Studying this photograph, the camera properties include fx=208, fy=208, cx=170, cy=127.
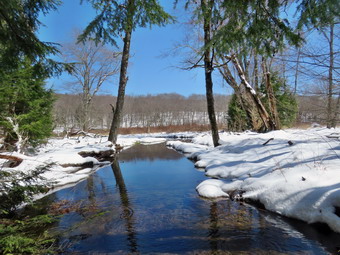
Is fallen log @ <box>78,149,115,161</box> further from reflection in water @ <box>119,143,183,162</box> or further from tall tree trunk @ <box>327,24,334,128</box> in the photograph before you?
tall tree trunk @ <box>327,24,334,128</box>

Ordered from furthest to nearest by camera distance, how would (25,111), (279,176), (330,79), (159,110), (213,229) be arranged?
1. (159,110)
2. (25,111)
3. (279,176)
4. (330,79)
5. (213,229)

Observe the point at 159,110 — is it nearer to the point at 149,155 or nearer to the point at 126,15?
the point at 149,155

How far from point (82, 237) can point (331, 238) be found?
10.7ft

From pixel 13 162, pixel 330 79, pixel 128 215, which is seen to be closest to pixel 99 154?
pixel 13 162

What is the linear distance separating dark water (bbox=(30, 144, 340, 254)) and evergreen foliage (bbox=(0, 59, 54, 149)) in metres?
5.10

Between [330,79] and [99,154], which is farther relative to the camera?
[99,154]

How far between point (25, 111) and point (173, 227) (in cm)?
880

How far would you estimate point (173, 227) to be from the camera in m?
3.17

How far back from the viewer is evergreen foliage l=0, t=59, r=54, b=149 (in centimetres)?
787

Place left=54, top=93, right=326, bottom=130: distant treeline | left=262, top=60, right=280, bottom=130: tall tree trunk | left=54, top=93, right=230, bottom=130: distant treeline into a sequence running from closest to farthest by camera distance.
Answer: left=262, top=60, right=280, bottom=130: tall tree trunk → left=54, top=93, right=326, bottom=130: distant treeline → left=54, top=93, right=230, bottom=130: distant treeline

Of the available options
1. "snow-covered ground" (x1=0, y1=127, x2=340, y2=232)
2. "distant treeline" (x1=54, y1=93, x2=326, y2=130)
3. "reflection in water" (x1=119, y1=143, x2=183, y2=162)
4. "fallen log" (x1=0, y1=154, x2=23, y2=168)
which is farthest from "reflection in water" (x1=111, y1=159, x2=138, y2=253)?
"distant treeline" (x1=54, y1=93, x2=326, y2=130)

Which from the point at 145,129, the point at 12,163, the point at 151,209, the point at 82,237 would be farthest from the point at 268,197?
the point at 145,129

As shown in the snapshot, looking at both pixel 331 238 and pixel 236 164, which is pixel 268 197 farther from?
pixel 236 164

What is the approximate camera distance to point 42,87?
9781 millimetres
